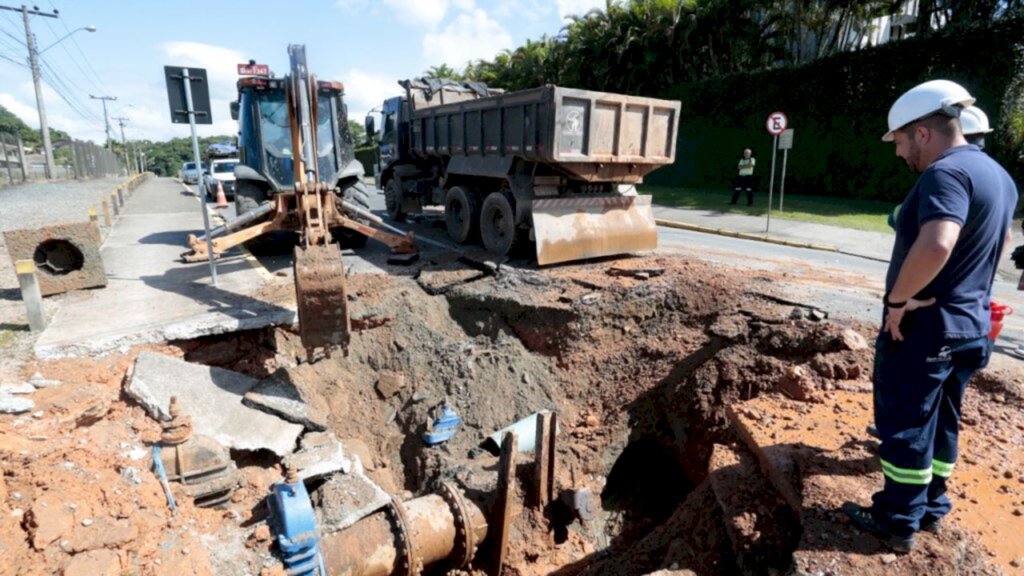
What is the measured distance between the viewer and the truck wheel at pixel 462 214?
957 centimetres

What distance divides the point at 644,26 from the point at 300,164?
20.4 m

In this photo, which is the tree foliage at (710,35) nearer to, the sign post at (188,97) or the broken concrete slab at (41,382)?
the sign post at (188,97)

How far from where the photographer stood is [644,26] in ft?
74.6

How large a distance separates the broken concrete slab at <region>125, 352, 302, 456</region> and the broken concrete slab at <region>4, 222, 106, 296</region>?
2.60 m

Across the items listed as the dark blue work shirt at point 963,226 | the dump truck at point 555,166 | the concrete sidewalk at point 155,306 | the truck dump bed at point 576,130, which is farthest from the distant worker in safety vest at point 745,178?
the dark blue work shirt at point 963,226

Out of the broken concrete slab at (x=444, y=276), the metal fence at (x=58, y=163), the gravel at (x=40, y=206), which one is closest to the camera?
the broken concrete slab at (x=444, y=276)

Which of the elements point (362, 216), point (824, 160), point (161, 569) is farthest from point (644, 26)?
point (161, 569)

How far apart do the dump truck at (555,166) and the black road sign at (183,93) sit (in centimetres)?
381

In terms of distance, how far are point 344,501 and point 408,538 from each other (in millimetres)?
654

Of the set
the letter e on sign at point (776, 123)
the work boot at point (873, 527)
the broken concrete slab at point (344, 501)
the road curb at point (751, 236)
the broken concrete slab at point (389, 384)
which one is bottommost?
the broken concrete slab at point (344, 501)

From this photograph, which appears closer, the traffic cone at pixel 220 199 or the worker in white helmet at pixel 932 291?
the worker in white helmet at pixel 932 291

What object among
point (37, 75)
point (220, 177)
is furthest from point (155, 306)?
point (37, 75)

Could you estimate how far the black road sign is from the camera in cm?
645

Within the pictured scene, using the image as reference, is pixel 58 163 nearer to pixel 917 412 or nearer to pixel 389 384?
pixel 389 384
